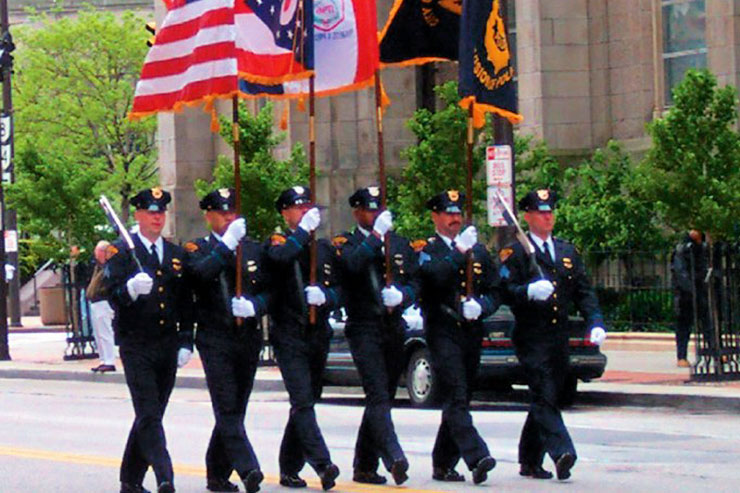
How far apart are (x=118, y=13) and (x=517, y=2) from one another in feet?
123

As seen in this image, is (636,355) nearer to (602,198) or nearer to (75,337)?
(602,198)

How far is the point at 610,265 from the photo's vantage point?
3092 centimetres

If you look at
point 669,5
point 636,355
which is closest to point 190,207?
point 669,5

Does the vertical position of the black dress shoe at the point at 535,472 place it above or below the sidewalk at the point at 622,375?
above

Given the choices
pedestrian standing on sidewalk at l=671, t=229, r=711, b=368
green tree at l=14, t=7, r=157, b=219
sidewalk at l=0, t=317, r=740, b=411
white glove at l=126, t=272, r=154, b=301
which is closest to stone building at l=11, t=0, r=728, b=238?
sidewalk at l=0, t=317, r=740, b=411

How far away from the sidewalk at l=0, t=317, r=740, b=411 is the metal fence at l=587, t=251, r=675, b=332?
47 cm

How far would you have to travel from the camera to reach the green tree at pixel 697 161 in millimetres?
23531

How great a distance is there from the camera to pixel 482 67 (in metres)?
15.5

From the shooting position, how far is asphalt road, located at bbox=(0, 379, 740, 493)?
1322cm

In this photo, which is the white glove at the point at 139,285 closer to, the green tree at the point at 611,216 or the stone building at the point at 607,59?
the green tree at the point at 611,216

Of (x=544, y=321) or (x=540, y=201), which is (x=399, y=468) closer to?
(x=544, y=321)

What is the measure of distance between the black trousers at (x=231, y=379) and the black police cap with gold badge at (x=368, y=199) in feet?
3.79

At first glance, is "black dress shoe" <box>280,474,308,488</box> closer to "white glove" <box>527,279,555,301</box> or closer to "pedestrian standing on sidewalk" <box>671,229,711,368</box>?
"white glove" <box>527,279,555,301</box>

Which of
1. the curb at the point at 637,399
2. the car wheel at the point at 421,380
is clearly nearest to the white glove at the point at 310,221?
the curb at the point at 637,399
